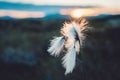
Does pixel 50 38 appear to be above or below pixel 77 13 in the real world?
below

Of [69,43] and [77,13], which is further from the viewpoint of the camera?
[77,13]

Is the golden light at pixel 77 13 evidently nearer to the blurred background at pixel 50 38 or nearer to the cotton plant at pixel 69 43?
the blurred background at pixel 50 38

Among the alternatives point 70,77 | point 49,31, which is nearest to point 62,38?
point 49,31

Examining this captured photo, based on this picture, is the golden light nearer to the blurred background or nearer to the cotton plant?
the blurred background

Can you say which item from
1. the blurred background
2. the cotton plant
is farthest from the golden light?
the cotton plant

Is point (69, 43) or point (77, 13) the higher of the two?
point (77, 13)
